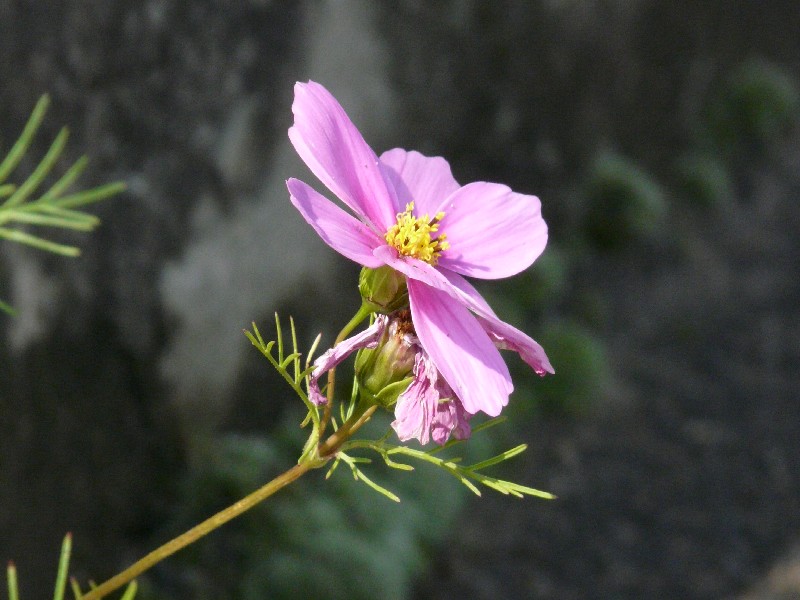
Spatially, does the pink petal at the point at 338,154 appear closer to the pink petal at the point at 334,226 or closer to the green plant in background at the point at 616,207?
the pink petal at the point at 334,226

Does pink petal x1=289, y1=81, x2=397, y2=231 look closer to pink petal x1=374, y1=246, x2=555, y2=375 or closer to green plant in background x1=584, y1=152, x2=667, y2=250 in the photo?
pink petal x1=374, y1=246, x2=555, y2=375

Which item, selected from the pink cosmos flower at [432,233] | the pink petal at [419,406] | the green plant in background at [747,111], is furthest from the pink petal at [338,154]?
the green plant in background at [747,111]

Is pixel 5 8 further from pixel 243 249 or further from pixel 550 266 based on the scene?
pixel 550 266

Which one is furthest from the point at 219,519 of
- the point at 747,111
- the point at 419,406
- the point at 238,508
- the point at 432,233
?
the point at 747,111

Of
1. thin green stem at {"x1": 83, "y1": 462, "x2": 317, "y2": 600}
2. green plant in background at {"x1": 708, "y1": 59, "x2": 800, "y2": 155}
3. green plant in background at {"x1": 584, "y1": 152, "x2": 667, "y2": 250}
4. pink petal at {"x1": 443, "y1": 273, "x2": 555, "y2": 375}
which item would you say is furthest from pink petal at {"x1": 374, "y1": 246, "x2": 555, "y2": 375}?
green plant in background at {"x1": 708, "y1": 59, "x2": 800, "y2": 155}

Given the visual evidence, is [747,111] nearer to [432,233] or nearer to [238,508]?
[432,233]

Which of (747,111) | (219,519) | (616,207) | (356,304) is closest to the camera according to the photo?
(219,519)

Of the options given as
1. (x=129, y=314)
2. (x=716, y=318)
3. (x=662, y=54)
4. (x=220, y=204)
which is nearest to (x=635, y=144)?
(x=662, y=54)

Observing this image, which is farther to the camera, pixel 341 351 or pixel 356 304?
pixel 356 304
